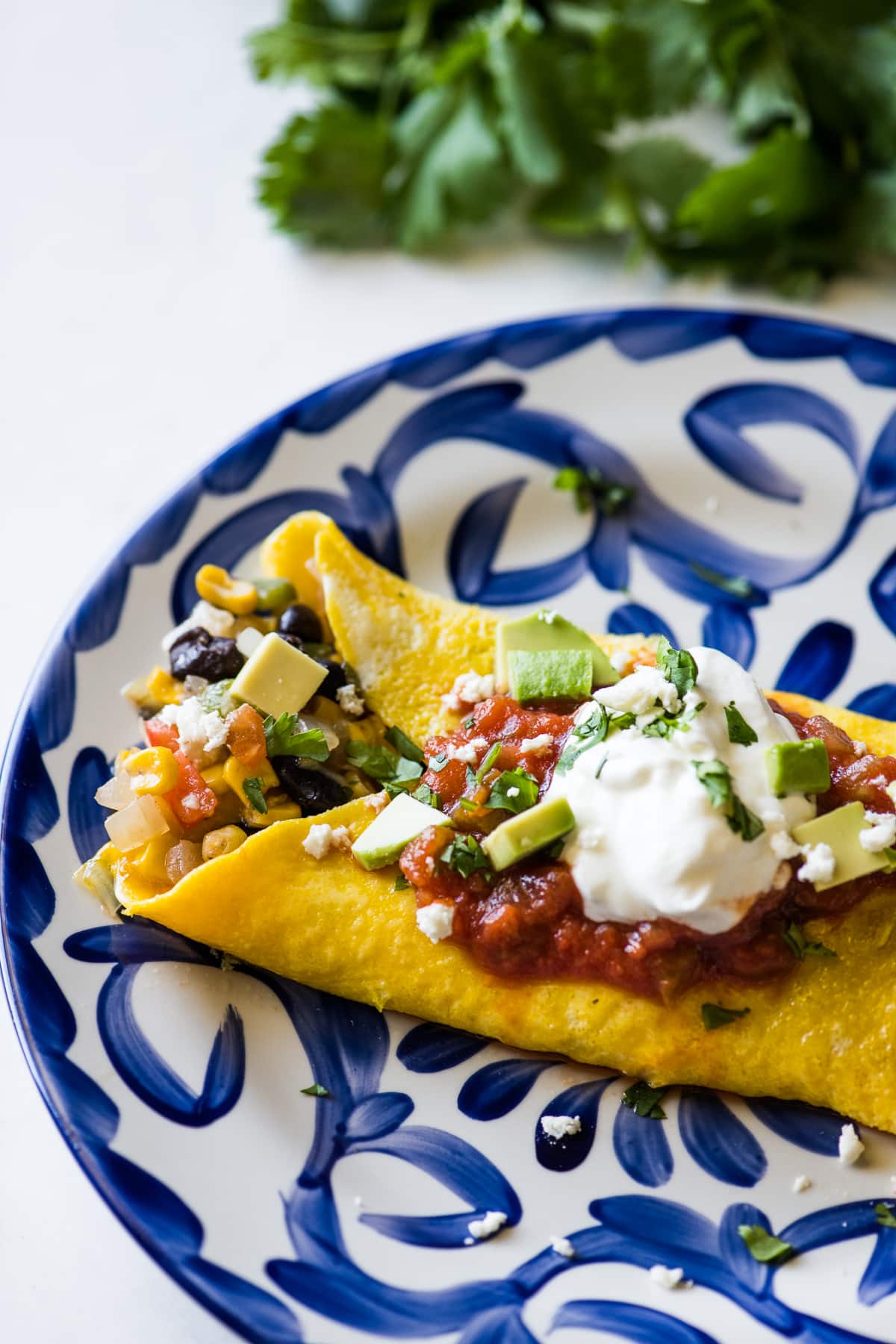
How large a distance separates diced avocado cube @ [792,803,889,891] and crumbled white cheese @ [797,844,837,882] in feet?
0.07

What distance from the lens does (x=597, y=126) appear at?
5.27 meters

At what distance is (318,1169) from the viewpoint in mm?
3322

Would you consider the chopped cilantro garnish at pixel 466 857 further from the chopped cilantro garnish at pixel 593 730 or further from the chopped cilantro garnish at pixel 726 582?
the chopped cilantro garnish at pixel 726 582

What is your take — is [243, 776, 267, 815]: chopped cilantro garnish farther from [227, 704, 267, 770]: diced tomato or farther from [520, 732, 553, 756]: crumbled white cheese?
[520, 732, 553, 756]: crumbled white cheese

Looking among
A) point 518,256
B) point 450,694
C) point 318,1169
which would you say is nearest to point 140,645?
point 450,694

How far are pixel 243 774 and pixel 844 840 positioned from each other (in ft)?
5.23

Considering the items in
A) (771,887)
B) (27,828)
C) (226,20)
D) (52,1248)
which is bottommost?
(52,1248)

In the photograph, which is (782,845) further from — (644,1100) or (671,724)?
(644,1100)

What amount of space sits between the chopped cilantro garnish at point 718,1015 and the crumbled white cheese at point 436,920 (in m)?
0.68

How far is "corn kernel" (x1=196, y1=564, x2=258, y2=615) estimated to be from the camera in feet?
13.3

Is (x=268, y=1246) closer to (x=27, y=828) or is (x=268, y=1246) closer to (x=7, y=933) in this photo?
(x=7, y=933)

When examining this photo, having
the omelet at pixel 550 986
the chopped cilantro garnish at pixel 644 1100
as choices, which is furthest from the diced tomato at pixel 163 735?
the chopped cilantro garnish at pixel 644 1100

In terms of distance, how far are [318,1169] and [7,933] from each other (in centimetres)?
102

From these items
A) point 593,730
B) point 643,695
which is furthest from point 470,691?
point 643,695
